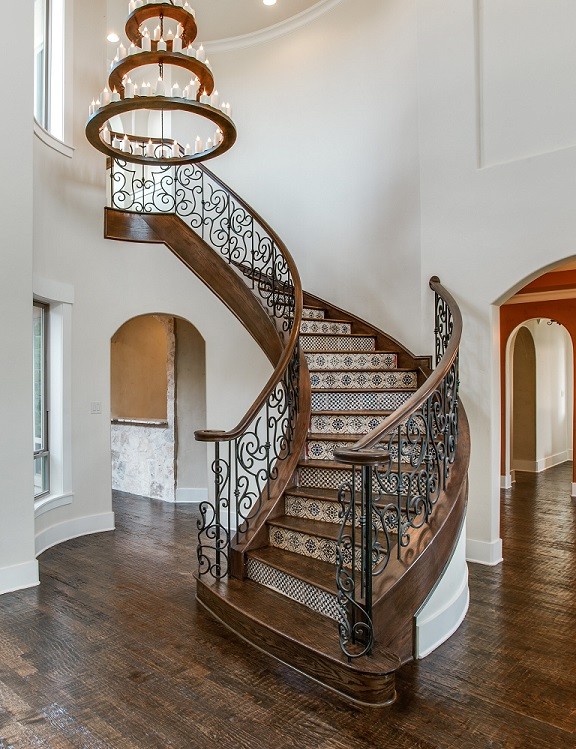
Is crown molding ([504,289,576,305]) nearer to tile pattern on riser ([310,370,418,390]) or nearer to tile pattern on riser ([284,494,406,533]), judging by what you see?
tile pattern on riser ([310,370,418,390])

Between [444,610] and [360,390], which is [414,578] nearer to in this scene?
[444,610]

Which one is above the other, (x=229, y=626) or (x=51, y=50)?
(x=51, y=50)

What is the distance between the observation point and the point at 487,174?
4.84 meters

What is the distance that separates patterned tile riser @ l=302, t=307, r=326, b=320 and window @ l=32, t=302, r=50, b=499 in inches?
99.5

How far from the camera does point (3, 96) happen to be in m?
4.07

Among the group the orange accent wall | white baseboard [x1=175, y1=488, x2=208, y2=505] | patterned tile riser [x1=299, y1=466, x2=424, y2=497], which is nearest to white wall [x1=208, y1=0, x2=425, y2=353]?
patterned tile riser [x1=299, y1=466, x2=424, y2=497]

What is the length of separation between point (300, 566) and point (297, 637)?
556 millimetres

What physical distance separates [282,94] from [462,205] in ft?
10.0

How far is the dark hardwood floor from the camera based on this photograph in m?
2.37

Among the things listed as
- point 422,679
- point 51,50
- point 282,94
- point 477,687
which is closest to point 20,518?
point 422,679

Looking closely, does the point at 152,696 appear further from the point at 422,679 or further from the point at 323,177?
the point at 323,177

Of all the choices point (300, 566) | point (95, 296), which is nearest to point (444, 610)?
point (300, 566)

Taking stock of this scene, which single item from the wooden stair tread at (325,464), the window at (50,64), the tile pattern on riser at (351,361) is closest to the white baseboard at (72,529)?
the wooden stair tread at (325,464)

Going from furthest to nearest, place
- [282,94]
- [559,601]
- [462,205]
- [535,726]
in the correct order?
[282,94] → [462,205] → [559,601] → [535,726]
